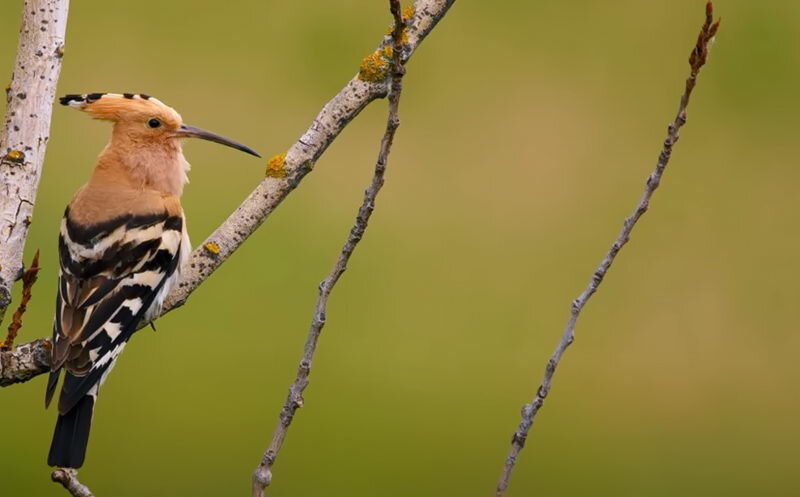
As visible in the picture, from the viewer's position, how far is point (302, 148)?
1.21m

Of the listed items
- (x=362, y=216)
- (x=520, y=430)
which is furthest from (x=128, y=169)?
(x=520, y=430)

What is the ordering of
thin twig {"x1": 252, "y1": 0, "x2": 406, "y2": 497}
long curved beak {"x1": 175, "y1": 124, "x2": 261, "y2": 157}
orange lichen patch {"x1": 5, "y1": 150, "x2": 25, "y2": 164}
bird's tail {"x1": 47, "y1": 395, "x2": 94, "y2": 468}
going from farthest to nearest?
long curved beak {"x1": 175, "y1": 124, "x2": 261, "y2": 157}, bird's tail {"x1": 47, "y1": 395, "x2": 94, "y2": 468}, orange lichen patch {"x1": 5, "y1": 150, "x2": 25, "y2": 164}, thin twig {"x1": 252, "y1": 0, "x2": 406, "y2": 497}

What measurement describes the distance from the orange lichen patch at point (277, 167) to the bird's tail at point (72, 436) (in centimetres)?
40

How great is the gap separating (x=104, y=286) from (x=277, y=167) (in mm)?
373

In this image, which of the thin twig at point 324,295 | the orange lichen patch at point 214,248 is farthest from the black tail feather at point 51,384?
the thin twig at point 324,295

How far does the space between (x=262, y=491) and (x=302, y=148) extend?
18.3 inches

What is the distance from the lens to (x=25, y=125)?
1136 millimetres

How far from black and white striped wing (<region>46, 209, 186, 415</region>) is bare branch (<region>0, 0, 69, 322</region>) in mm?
154

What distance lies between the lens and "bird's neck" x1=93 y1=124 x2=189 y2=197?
5.36ft

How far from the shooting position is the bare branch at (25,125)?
1.13 metres

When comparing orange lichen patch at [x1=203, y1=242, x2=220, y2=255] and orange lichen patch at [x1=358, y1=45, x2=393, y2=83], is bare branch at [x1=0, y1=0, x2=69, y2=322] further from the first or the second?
orange lichen patch at [x1=358, y1=45, x2=393, y2=83]

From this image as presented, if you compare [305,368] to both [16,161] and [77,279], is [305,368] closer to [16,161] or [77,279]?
[16,161]

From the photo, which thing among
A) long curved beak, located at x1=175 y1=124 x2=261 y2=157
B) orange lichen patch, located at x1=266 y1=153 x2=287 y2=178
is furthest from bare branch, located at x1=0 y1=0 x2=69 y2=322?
long curved beak, located at x1=175 y1=124 x2=261 y2=157

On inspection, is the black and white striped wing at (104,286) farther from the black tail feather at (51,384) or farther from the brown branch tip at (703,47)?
the brown branch tip at (703,47)
